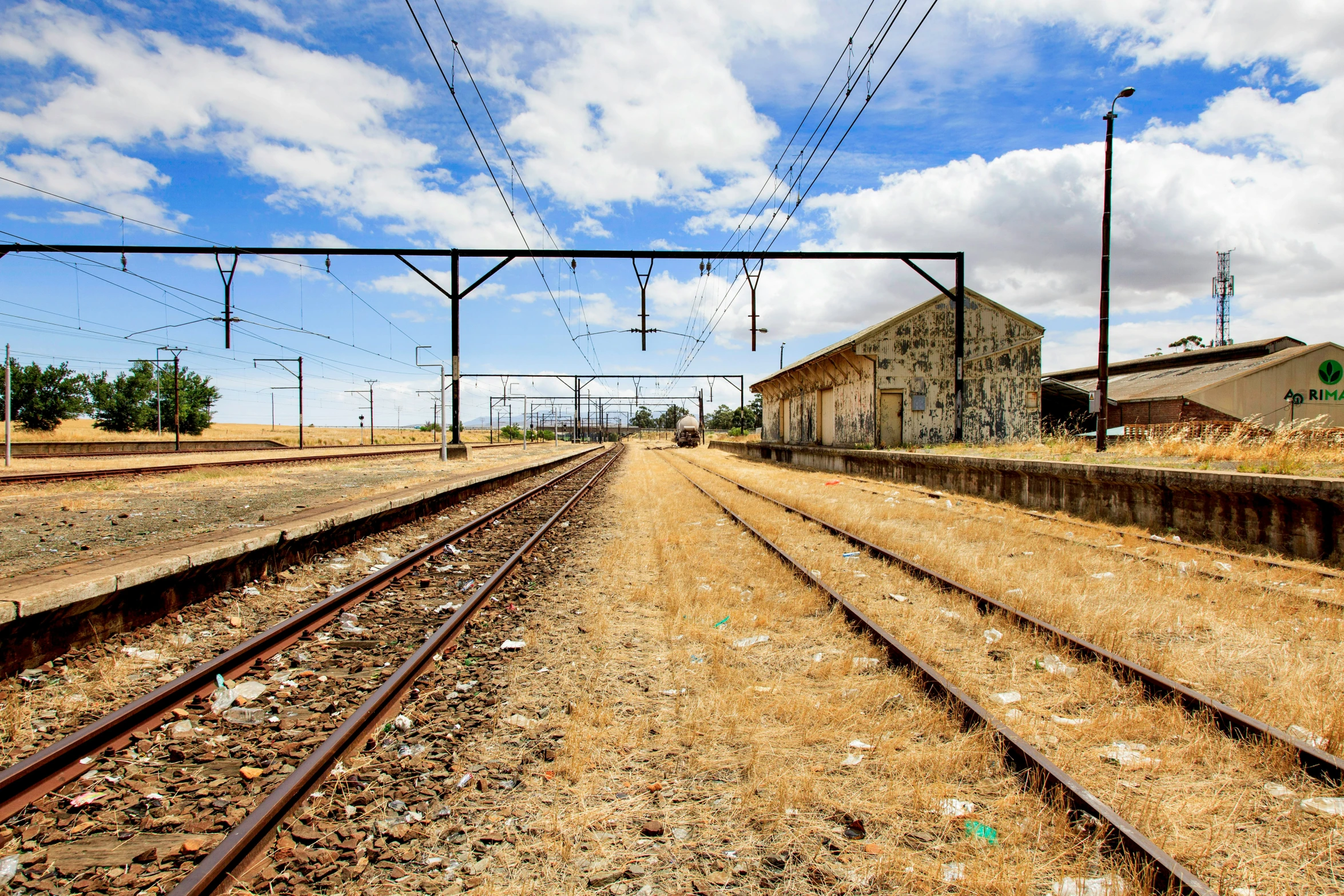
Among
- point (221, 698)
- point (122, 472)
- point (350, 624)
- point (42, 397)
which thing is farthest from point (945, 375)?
point (42, 397)

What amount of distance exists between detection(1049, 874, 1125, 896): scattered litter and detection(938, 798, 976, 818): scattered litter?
0.44 m

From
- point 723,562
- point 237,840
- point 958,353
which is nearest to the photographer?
point 237,840

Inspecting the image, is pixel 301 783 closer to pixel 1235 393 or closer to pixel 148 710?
pixel 148 710

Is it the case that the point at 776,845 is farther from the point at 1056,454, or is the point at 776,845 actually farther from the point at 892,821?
the point at 1056,454

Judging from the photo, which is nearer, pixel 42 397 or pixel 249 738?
pixel 249 738

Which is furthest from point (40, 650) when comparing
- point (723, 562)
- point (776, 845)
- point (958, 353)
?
point (958, 353)

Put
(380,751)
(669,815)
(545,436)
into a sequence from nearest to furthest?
(669,815)
(380,751)
(545,436)

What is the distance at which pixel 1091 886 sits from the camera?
2215mm

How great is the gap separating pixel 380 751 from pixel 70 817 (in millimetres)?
1176

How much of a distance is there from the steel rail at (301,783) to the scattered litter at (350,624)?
70 cm

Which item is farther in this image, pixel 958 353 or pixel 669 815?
pixel 958 353

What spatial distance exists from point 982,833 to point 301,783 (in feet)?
9.17

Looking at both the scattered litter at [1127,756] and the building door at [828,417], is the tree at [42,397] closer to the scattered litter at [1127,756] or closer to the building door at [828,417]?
the building door at [828,417]

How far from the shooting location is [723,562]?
7.85 metres
